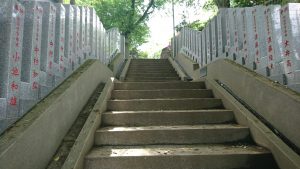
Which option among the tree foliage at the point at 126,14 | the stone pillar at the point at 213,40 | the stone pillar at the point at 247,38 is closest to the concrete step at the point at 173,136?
the stone pillar at the point at 247,38

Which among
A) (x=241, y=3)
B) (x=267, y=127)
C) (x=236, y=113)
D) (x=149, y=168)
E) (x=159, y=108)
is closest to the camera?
(x=149, y=168)

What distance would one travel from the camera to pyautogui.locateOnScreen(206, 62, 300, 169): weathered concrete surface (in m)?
2.78

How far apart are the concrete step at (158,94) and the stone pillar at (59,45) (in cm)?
154

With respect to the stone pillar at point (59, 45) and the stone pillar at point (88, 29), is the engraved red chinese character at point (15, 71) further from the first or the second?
the stone pillar at point (88, 29)

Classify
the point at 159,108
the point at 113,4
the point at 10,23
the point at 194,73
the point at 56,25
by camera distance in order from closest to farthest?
the point at 10,23, the point at 56,25, the point at 159,108, the point at 194,73, the point at 113,4

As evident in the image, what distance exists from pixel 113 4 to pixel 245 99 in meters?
16.4

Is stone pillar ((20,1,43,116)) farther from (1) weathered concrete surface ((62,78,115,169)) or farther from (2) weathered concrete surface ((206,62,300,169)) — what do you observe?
(2) weathered concrete surface ((206,62,300,169))

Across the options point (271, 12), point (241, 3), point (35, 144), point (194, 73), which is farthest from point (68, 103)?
A: point (241, 3)

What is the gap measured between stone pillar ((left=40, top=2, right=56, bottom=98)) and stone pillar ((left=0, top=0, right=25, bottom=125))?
1.83ft

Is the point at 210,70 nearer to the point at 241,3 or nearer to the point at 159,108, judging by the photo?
the point at 159,108

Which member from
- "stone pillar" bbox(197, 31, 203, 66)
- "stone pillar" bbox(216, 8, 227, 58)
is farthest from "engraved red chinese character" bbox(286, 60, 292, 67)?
"stone pillar" bbox(197, 31, 203, 66)

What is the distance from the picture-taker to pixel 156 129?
145 inches

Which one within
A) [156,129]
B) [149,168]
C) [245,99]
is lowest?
[149,168]

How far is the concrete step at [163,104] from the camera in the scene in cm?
460
